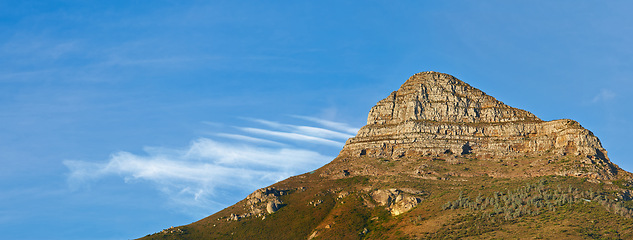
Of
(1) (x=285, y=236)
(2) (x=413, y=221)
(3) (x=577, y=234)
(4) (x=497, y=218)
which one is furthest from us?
(1) (x=285, y=236)

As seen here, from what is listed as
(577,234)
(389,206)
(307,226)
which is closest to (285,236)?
(307,226)

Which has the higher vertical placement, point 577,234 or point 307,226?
point 307,226

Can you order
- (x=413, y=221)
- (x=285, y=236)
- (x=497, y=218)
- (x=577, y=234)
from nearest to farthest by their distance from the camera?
(x=577, y=234), (x=497, y=218), (x=413, y=221), (x=285, y=236)

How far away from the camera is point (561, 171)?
200 metres

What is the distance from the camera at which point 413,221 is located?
182m

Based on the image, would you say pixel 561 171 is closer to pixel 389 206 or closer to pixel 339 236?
pixel 389 206

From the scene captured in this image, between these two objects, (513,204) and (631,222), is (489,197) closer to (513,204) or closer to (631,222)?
(513,204)

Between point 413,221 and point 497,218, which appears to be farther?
point 413,221

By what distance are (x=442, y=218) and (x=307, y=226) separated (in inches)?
1821

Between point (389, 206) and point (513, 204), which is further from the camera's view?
point (389, 206)

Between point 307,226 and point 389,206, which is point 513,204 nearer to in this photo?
point 389,206

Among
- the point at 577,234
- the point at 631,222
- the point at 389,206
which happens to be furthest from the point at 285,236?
the point at 631,222

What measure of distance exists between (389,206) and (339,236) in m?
22.5

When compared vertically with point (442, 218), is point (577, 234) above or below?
below
